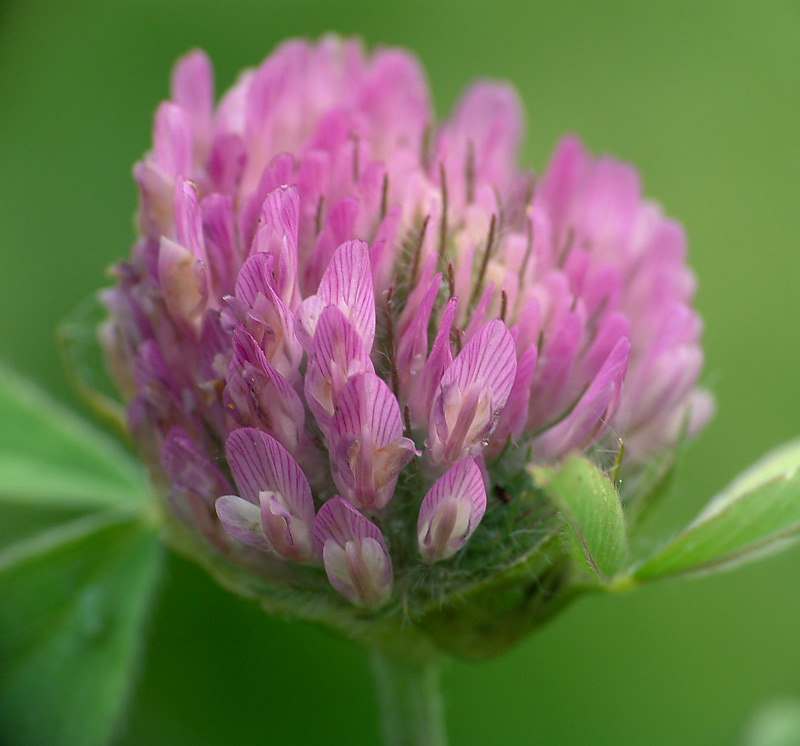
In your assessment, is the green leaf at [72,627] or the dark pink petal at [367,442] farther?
the green leaf at [72,627]

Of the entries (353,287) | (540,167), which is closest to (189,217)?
(353,287)

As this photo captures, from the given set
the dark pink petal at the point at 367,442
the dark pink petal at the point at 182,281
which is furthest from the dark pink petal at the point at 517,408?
the dark pink petal at the point at 182,281

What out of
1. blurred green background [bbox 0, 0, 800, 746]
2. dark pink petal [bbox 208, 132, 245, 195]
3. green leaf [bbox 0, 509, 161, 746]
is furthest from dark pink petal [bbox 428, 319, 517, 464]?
blurred green background [bbox 0, 0, 800, 746]

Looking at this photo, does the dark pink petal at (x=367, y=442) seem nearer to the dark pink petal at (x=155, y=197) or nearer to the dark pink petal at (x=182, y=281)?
the dark pink petal at (x=182, y=281)

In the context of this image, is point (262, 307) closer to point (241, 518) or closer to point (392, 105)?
point (241, 518)

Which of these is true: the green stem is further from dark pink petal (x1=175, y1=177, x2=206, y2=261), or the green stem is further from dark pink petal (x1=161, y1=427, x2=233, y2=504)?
dark pink petal (x1=175, y1=177, x2=206, y2=261)

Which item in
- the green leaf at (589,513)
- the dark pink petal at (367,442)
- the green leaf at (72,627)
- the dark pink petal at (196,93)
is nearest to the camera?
the green leaf at (589,513)

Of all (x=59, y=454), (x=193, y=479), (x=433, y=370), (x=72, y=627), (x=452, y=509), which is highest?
(x=433, y=370)

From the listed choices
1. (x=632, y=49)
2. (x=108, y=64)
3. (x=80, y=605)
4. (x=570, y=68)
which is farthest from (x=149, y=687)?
(x=632, y=49)
